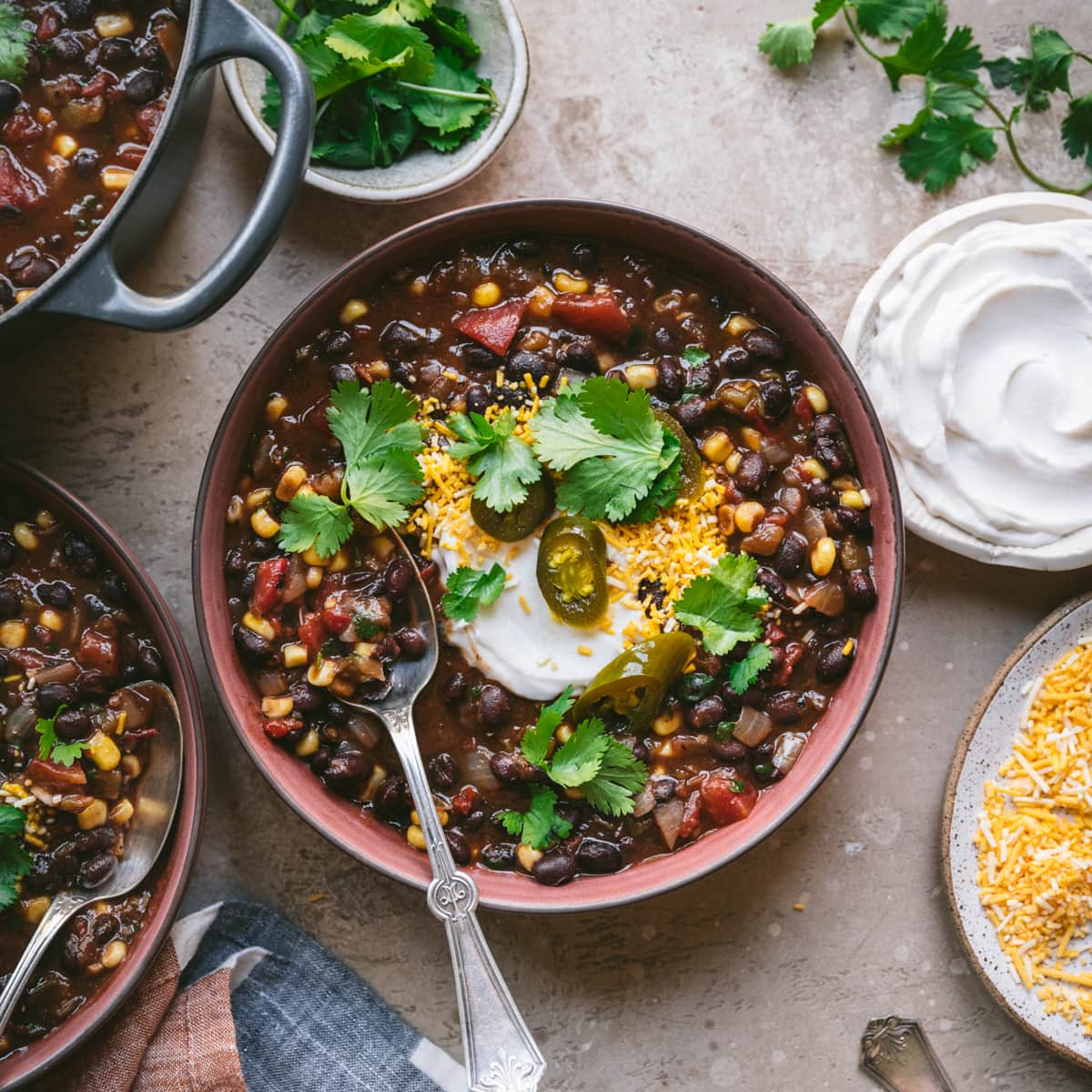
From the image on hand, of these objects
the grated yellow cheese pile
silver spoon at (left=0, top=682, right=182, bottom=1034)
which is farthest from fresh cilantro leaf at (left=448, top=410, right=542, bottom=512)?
the grated yellow cheese pile

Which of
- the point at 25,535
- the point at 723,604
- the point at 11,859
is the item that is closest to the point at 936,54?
the point at 723,604

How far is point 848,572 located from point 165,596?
1.81 m

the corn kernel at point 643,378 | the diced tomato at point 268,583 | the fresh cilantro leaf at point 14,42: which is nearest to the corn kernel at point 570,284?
the corn kernel at point 643,378

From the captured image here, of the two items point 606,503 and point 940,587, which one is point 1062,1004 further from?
point 606,503

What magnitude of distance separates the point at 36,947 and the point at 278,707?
2.63 feet

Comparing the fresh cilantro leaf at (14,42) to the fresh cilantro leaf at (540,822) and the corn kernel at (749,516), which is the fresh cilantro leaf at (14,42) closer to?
the corn kernel at (749,516)

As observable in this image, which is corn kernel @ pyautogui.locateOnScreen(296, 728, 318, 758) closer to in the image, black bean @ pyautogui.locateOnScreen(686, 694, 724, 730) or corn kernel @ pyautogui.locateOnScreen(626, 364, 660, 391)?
black bean @ pyautogui.locateOnScreen(686, 694, 724, 730)

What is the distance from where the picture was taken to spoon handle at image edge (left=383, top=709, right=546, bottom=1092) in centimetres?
277

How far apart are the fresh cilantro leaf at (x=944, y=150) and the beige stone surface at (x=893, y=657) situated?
0.19ft

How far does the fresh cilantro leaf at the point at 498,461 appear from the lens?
2.73 metres

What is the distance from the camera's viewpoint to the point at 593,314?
9.36ft

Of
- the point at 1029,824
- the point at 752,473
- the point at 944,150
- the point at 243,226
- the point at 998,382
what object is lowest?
the point at 1029,824

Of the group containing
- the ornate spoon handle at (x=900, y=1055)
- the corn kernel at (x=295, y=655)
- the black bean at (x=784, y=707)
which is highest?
the corn kernel at (x=295, y=655)

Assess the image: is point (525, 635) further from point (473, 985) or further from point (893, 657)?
point (893, 657)
